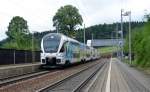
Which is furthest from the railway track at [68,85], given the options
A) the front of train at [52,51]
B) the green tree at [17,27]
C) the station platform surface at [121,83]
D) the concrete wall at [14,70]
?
the green tree at [17,27]

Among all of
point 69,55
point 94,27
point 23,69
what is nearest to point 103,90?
point 23,69

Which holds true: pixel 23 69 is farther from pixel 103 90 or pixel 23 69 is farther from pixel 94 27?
pixel 94 27

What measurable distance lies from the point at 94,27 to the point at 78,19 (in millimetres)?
97130

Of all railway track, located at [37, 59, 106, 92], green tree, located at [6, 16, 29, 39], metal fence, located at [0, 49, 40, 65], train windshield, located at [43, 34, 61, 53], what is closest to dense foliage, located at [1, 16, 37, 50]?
green tree, located at [6, 16, 29, 39]

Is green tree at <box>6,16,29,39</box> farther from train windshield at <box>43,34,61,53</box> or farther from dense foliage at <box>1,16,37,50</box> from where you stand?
train windshield at <box>43,34,61,53</box>

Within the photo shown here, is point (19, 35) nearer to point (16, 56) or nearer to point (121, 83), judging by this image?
point (16, 56)

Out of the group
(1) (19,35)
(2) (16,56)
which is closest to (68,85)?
(2) (16,56)

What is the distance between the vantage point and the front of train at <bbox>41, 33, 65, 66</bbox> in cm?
4334

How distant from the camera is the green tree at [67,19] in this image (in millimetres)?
77750

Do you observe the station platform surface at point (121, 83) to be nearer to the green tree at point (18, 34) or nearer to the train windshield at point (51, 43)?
the train windshield at point (51, 43)

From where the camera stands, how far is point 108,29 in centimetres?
18275

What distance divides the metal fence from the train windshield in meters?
8.30

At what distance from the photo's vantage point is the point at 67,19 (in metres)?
82.6

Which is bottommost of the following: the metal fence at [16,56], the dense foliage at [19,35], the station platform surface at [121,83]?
the station platform surface at [121,83]
